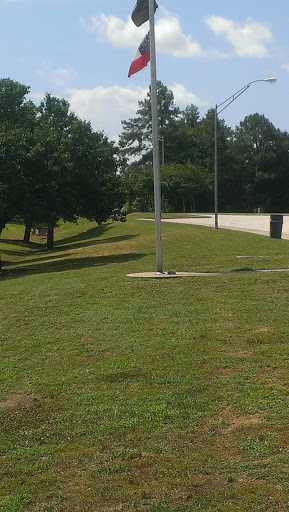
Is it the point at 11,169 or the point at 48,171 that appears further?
the point at 48,171

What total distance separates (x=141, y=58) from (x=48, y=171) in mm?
10548

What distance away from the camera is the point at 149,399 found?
20.4 feet

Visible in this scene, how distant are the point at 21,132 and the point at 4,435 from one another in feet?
66.4

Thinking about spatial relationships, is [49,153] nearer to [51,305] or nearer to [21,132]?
[21,132]

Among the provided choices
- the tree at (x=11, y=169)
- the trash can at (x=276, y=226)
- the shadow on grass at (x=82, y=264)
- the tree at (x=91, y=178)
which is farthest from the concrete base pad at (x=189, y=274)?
the tree at (x=91, y=178)

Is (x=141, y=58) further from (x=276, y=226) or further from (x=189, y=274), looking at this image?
(x=276, y=226)

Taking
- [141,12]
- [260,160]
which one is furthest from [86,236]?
[260,160]

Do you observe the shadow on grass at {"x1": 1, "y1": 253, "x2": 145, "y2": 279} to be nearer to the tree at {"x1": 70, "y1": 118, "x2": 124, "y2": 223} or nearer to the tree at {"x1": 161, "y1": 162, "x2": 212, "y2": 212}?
the tree at {"x1": 70, "y1": 118, "x2": 124, "y2": 223}

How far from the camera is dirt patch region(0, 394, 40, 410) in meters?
6.57

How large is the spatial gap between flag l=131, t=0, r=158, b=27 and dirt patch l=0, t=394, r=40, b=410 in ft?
34.6

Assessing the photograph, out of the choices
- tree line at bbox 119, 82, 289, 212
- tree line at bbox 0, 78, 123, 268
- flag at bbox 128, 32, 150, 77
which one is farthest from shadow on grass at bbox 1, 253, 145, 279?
tree line at bbox 119, 82, 289, 212

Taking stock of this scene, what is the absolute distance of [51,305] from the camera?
40.0 feet

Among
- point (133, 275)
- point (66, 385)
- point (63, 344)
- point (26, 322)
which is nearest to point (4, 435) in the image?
point (66, 385)

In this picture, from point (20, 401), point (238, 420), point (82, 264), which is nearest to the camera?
point (238, 420)
